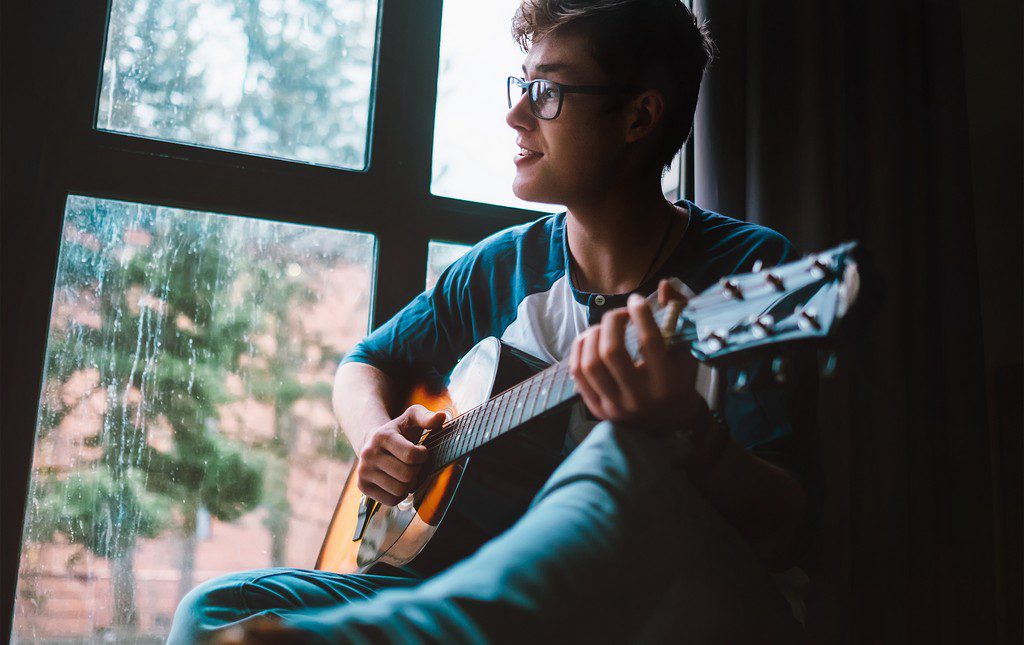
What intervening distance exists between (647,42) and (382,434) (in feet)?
1.67

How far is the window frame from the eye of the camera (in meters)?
0.99

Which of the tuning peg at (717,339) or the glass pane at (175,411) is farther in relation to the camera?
the glass pane at (175,411)

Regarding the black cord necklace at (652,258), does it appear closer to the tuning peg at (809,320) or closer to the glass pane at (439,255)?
the tuning peg at (809,320)

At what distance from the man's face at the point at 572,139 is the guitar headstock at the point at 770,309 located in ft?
0.86

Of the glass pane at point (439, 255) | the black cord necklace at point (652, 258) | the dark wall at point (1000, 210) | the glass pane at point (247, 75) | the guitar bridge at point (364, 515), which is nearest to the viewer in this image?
the black cord necklace at point (652, 258)

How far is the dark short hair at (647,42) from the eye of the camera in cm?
73

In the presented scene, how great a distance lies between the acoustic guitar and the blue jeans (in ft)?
0.33

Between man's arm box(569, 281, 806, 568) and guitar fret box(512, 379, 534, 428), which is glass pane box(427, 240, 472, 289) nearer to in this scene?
guitar fret box(512, 379, 534, 428)

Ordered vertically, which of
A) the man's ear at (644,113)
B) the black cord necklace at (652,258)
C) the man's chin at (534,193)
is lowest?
the black cord necklace at (652,258)

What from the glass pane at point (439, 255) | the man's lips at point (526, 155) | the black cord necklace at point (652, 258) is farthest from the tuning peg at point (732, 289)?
the glass pane at point (439, 255)

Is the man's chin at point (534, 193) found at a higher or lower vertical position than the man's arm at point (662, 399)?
higher

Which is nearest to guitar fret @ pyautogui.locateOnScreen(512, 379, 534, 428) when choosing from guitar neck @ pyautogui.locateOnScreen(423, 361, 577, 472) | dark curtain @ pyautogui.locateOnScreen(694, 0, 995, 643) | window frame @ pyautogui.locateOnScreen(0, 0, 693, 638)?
guitar neck @ pyautogui.locateOnScreen(423, 361, 577, 472)

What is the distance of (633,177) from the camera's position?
75 cm

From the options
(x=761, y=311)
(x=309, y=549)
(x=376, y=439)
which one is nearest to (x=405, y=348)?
(x=376, y=439)
